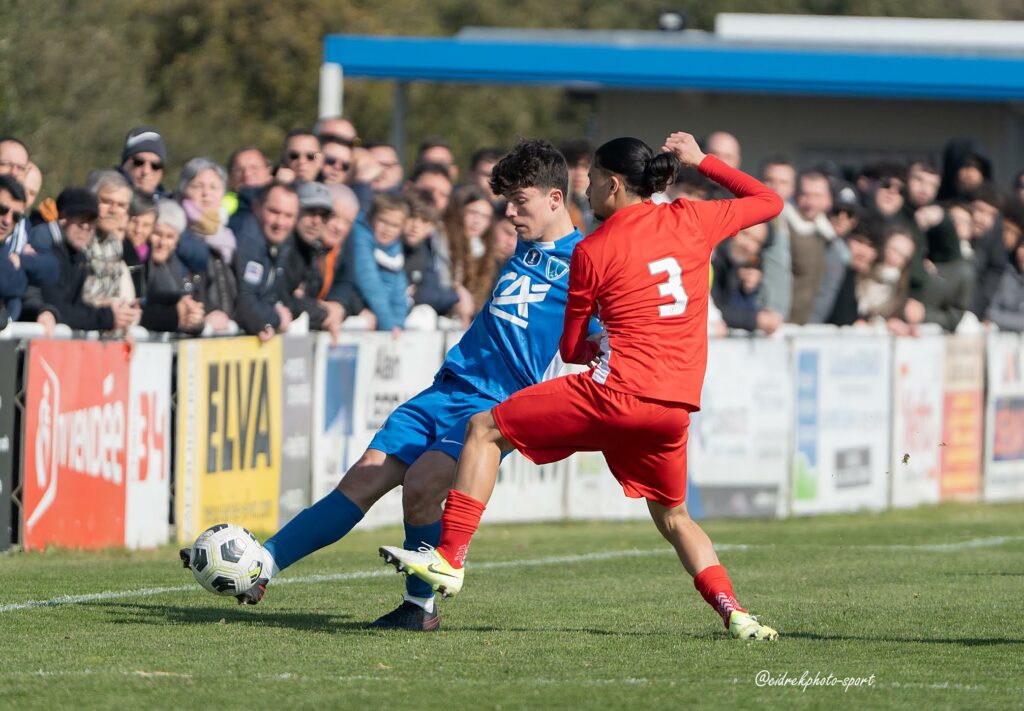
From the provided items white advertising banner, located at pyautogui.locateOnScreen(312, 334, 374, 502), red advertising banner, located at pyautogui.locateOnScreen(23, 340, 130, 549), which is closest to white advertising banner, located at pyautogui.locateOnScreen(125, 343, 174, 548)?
red advertising banner, located at pyautogui.locateOnScreen(23, 340, 130, 549)

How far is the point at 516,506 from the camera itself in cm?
1449

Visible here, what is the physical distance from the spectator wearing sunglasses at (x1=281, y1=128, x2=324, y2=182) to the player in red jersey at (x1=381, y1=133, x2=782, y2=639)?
648 cm

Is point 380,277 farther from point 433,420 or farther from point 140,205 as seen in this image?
point 433,420

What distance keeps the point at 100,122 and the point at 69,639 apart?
2565 centimetres

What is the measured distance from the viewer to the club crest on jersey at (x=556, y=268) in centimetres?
803

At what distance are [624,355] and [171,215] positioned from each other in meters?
5.11

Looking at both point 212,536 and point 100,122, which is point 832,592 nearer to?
point 212,536

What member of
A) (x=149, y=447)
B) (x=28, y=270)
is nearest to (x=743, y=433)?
(x=149, y=447)

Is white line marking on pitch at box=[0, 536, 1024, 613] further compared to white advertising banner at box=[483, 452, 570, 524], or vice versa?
white advertising banner at box=[483, 452, 570, 524]

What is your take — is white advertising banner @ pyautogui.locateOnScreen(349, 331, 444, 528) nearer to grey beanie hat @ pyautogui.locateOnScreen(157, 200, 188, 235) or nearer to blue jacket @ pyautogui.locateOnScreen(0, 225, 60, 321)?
grey beanie hat @ pyautogui.locateOnScreen(157, 200, 188, 235)

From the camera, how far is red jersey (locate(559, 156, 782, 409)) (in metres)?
7.43

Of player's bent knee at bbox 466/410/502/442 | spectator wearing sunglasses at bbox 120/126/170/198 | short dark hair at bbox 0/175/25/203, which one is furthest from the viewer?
spectator wearing sunglasses at bbox 120/126/170/198

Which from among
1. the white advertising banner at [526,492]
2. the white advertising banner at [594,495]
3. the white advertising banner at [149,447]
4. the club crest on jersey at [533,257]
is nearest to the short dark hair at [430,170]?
the white advertising banner at [526,492]

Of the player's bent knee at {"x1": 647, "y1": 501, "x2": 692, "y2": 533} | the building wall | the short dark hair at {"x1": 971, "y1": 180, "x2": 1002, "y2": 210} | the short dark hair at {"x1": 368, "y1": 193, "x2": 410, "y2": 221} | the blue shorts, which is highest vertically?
the building wall
